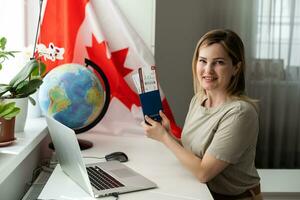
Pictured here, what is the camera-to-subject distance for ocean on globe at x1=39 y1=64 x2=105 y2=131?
1471mm

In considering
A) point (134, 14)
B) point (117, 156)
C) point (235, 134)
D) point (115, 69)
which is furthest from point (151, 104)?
point (134, 14)

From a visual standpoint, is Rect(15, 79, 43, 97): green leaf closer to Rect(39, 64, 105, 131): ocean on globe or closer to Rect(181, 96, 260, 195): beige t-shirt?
Rect(39, 64, 105, 131): ocean on globe

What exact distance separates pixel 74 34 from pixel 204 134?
780mm

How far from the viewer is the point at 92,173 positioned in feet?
4.09

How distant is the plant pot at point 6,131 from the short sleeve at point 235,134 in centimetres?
64

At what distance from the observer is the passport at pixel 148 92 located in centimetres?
140

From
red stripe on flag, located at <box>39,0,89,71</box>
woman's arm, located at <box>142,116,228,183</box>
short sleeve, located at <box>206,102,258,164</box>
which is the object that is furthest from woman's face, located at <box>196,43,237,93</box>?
red stripe on flag, located at <box>39,0,89,71</box>

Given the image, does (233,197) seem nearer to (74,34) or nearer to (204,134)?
(204,134)

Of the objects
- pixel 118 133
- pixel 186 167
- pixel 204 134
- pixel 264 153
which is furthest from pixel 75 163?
pixel 264 153

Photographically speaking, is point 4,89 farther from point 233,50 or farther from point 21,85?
→ point 233,50

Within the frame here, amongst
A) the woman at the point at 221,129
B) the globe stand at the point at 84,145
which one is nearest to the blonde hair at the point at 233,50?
the woman at the point at 221,129

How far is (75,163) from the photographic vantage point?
1106 millimetres

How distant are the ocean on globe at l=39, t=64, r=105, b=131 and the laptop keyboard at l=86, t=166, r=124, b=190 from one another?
11.1 inches

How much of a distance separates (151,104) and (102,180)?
361mm
